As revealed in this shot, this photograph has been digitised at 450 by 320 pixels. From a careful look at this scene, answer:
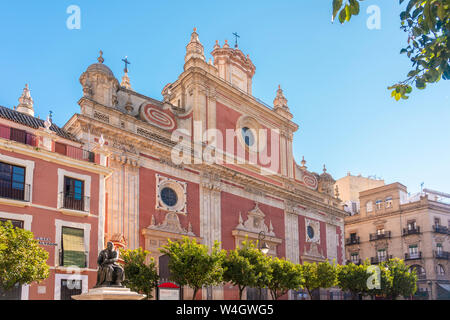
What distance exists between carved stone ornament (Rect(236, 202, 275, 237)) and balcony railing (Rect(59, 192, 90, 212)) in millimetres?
11476

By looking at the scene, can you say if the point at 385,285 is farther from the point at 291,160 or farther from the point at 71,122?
the point at 71,122

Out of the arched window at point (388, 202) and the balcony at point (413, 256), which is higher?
the arched window at point (388, 202)

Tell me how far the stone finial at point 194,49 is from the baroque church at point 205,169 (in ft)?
0.28

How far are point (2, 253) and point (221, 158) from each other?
51.8 feet

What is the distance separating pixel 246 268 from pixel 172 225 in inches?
194

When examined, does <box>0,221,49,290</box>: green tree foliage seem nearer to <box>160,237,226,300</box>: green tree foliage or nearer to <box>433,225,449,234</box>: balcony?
<box>160,237,226,300</box>: green tree foliage

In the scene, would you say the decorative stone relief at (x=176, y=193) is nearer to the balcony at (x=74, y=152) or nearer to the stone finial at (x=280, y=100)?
the balcony at (x=74, y=152)

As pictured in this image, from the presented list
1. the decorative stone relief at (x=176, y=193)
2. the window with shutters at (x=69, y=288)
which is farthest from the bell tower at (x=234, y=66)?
the window with shutters at (x=69, y=288)

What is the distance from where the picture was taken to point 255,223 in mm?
29203

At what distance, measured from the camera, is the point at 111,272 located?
11.7 metres

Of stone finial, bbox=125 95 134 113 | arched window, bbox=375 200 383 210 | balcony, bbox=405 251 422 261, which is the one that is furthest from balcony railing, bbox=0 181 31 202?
arched window, bbox=375 200 383 210

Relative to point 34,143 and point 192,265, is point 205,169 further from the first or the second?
point 34,143

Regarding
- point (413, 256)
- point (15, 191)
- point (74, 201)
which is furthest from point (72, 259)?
point (413, 256)

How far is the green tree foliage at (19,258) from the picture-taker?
46.7 ft
